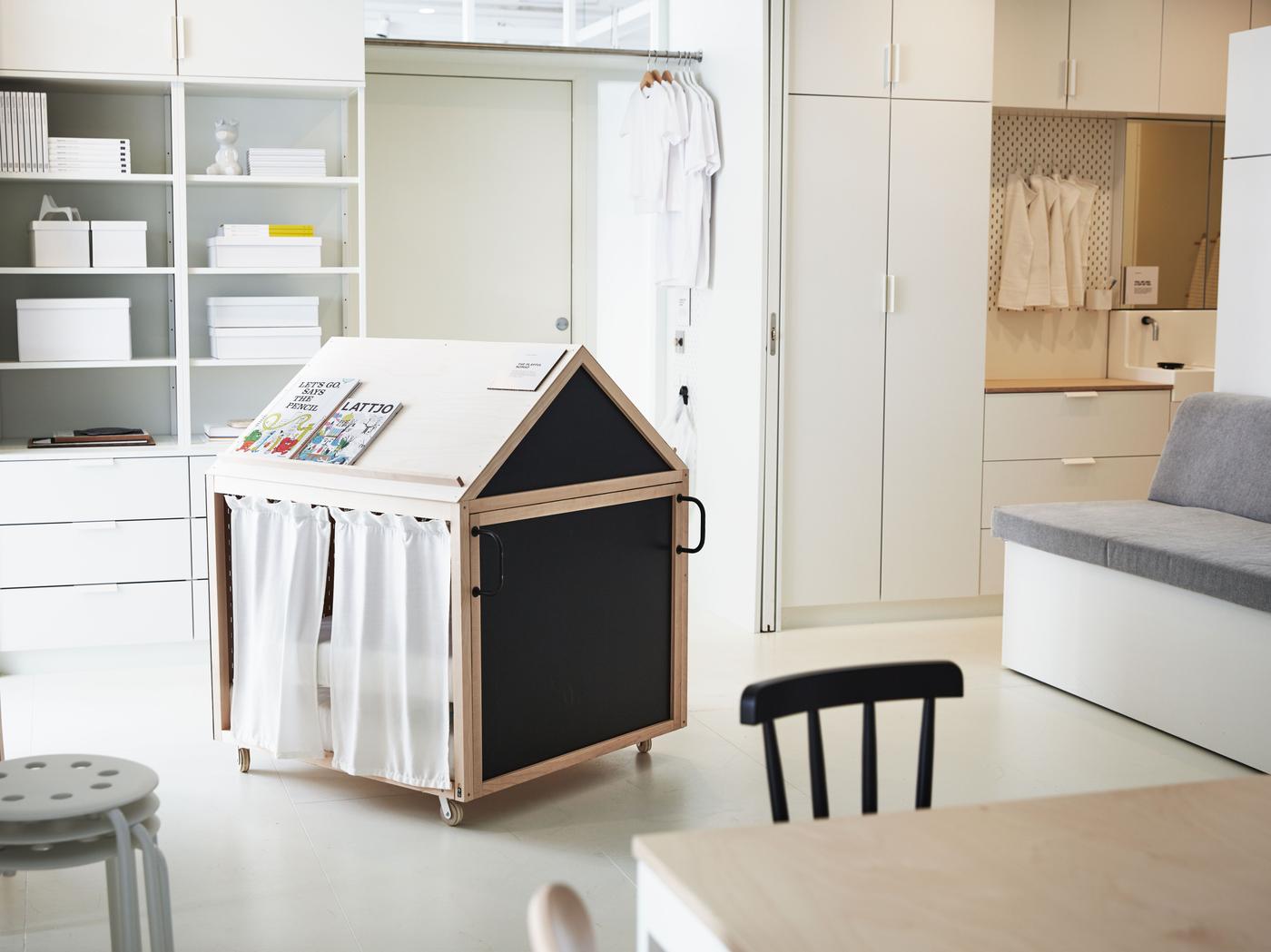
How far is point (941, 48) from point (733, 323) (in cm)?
129

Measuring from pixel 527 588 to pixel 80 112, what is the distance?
279 cm

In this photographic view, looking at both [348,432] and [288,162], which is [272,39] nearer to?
[288,162]

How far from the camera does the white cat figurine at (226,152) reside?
187 inches

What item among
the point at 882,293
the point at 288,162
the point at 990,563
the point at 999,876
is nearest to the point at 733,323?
the point at 882,293

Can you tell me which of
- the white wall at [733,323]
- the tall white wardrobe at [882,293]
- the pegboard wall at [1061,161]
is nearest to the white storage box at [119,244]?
the white wall at [733,323]

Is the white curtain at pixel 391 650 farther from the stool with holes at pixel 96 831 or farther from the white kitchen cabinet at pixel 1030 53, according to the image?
the white kitchen cabinet at pixel 1030 53

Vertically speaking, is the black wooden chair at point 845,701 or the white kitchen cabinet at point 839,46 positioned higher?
the white kitchen cabinet at point 839,46

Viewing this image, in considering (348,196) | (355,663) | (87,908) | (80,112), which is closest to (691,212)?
(348,196)

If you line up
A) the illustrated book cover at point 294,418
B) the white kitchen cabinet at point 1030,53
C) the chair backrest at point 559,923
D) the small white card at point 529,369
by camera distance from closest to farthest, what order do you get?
1. the chair backrest at point 559,923
2. the small white card at point 529,369
3. the illustrated book cover at point 294,418
4. the white kitchen cabinet at point 1030,53

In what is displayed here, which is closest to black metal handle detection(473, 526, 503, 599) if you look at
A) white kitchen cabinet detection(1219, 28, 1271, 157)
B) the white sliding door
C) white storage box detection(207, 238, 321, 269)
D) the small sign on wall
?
white storage box detection(207, 238, 321, 269)

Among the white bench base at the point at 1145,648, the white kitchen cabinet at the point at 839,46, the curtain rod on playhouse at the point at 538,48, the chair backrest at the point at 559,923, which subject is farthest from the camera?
the curtain rod on playhouse at the point at 538,48

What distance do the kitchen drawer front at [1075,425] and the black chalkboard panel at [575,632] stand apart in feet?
7.26

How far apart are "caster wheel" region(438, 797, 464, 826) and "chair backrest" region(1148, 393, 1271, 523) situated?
271cm

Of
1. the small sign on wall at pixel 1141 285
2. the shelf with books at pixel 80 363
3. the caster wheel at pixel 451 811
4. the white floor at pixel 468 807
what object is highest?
the small sign on wall at pixel 1141 285
